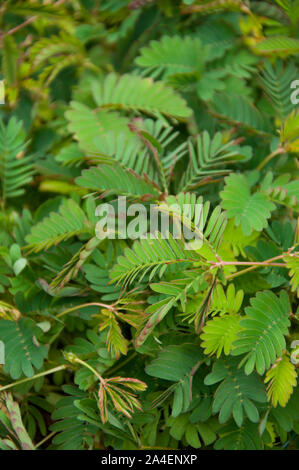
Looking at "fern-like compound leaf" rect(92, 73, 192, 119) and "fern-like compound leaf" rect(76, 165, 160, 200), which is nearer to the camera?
"fern-like compound leaf" rect(76, 165, 160, 200)

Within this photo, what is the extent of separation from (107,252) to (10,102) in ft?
1.82

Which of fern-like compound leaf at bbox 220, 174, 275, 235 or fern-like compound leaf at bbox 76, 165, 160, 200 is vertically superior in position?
fern-like compound leaf at bbox 76, 165, 160, 200

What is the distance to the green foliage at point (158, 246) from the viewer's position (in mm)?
740

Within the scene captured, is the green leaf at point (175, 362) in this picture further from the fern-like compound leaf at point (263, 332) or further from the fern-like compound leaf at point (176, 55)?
the fern-like compound leaf at point (176, 55)

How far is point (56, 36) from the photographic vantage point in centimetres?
123

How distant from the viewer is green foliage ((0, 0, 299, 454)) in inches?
29.1

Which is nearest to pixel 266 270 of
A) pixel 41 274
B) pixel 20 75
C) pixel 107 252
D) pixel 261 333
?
pixel 261 333

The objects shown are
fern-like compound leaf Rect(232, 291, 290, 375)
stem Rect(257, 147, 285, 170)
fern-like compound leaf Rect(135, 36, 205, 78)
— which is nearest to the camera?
fern-like compound leaf Rect(232, 291, 290, 375)

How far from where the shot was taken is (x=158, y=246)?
0.75 metres

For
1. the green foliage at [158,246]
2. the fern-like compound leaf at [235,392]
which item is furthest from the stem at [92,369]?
the fern-like compound leaf at [235,392]

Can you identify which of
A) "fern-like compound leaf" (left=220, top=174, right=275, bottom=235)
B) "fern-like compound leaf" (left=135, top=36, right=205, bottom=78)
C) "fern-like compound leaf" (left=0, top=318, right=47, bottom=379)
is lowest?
"fern-like compound leaf" (left=0, top=318, right=47, bottom=379)

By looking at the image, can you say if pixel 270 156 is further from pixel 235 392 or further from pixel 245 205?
pixel 235 392

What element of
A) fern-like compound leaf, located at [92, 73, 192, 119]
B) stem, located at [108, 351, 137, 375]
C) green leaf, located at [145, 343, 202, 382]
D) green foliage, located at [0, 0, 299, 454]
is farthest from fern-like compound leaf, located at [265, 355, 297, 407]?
fern-like compound leaf, located at [92, 73, 192, 119]

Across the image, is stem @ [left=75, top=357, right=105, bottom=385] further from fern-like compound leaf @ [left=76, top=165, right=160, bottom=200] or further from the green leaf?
fern-like compound leaf @ [left=76, top=165, right=160, bottom=200]
